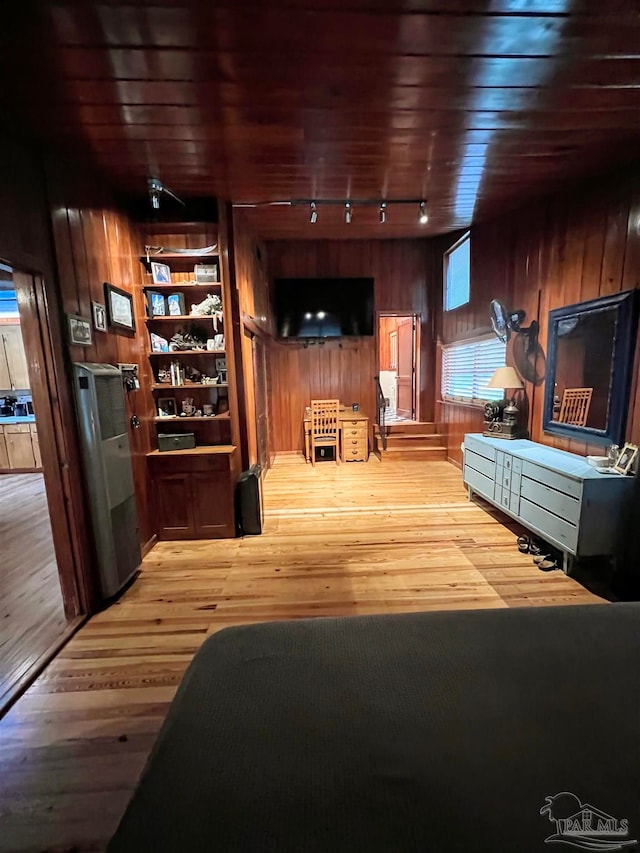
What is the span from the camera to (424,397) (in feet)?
21.4

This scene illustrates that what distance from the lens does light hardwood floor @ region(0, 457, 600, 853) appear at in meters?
1.38

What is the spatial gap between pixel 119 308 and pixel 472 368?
432cm

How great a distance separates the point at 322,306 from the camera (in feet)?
20.0

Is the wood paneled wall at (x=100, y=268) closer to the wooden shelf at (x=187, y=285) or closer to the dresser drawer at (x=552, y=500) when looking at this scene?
the wooden shelf at (x=187, y=285)

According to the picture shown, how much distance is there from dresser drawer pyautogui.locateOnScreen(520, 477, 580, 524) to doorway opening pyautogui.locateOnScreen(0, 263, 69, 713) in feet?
11.0

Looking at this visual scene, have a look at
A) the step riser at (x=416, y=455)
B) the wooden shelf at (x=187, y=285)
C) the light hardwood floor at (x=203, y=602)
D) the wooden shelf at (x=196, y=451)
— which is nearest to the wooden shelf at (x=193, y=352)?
the wooden shelf at (x=187, y=285)

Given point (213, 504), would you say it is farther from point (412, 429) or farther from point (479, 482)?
point (412, 429)

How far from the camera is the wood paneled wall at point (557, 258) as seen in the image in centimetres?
262

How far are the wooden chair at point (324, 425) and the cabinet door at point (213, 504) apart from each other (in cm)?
265

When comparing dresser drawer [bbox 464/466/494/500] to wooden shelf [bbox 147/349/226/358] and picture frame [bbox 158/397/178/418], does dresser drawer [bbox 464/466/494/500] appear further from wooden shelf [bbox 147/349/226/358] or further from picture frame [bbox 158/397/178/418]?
picture frame [bbox 158/397/178/418]

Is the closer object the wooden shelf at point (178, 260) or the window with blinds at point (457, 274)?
the wooden shelf at point (178, 260)

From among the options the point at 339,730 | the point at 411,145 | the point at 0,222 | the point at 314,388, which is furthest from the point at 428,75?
the point at 314,388

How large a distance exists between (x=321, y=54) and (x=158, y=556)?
3.40m

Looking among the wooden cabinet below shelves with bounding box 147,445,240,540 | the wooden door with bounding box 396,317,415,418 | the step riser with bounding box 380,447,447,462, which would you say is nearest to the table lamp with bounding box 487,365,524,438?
the step riser with bounding box 380,447,447,462
